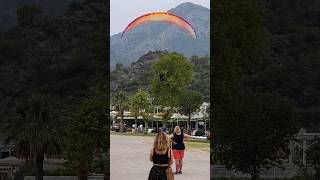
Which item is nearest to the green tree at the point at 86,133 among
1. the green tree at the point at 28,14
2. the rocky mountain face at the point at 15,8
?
the green tree at the point at 28,14

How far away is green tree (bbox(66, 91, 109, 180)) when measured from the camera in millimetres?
11787

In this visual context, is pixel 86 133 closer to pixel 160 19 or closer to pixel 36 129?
pixel 36 129

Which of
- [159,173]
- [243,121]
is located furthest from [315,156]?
[159,173]

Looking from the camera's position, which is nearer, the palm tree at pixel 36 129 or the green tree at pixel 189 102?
the palm tree at pixel 36 129

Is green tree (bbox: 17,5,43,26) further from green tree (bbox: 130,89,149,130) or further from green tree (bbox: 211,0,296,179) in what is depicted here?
green tree (bbox: 130,89,149,130)

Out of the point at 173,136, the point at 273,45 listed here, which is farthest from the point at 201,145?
the point at 273,45

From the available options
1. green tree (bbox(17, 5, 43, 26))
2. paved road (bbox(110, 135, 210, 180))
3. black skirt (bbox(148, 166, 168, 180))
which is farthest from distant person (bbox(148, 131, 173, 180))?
green tree (bbox(17, 5, 43, 26))

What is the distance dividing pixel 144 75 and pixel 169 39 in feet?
3.41

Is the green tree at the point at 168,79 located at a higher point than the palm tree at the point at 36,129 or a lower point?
higher

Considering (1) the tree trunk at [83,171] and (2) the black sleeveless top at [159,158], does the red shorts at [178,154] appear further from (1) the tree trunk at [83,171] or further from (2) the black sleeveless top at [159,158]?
(2) the black sleeveless top at [159,158]

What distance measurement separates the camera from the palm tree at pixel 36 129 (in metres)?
11.6

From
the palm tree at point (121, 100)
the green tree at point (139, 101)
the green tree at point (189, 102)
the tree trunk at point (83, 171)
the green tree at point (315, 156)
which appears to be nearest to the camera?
the green tree at point (315, 156)

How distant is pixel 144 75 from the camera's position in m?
14.4

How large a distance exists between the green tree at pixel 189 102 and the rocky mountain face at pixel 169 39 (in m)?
1.08
